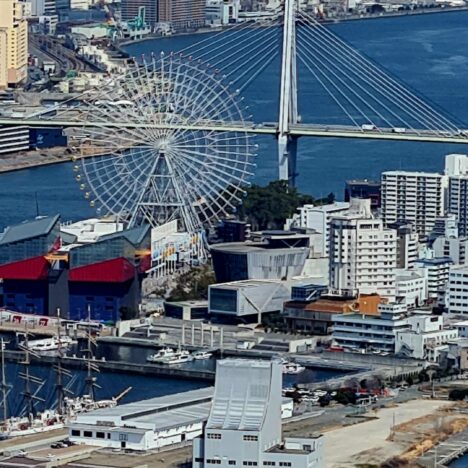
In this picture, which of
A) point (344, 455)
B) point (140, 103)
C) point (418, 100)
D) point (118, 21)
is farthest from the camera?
point (118, 21)

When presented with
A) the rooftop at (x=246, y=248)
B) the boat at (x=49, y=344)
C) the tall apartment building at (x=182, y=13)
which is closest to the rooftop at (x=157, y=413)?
the boat at (x=49, y=344)

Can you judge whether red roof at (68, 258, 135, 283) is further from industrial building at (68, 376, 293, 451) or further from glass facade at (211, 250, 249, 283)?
industrial building at (68, 376, 293, 451)

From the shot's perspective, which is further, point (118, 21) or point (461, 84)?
point (118, 21)

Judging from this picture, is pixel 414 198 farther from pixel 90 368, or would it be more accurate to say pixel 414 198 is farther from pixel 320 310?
pixel 90 368

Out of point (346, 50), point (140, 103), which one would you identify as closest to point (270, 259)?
point (140, 103)

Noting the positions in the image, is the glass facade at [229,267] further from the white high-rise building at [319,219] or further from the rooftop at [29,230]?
the rooftop at [29,230]

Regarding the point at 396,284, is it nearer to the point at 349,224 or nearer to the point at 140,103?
the point at 349,224

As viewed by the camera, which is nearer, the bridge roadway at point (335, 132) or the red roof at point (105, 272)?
the red roof at point (105, 272)
